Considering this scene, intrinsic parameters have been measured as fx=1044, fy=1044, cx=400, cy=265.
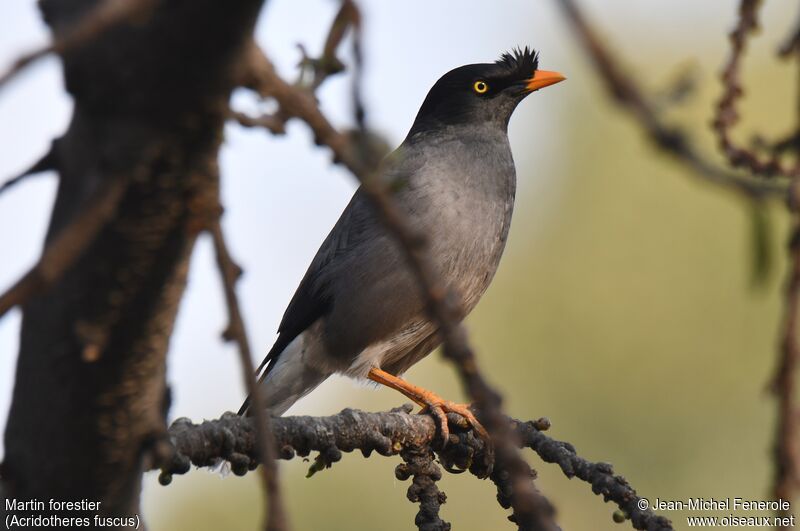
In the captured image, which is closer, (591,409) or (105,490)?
(105,490)

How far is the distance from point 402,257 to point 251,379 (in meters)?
3.64

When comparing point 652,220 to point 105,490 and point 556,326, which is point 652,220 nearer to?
point 556,326

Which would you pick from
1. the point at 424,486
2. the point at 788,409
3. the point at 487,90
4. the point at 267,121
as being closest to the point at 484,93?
the point at 487,90

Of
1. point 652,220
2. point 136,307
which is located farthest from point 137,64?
point 652,220

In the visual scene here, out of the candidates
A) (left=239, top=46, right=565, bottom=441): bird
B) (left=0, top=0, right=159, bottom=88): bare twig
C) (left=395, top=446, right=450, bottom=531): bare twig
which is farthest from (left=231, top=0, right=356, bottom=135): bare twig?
(left=239, top=46, right=565, bottom=441): bird

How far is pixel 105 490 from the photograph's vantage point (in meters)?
1.77

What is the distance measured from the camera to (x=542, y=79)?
6.13 metres

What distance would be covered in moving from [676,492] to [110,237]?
331 inches

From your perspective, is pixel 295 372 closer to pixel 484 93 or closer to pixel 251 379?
pixel 484 93

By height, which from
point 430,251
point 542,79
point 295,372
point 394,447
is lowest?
point 394,447

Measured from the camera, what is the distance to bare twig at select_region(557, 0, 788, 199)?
38.3 inches

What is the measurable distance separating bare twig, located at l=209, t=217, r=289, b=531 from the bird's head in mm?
4712

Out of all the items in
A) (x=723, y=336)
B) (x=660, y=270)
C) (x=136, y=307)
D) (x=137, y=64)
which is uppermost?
(x=660, y=270)

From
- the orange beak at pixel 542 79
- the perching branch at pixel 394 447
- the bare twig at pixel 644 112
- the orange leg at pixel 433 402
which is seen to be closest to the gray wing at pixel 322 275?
the orange leg at pixel 433 402
